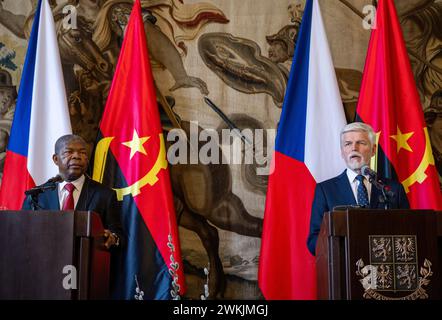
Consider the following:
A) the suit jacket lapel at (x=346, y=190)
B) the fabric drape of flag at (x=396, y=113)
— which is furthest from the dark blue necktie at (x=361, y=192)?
the fabric drape of flag at (x=396, y=113)

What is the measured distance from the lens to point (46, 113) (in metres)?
5.15

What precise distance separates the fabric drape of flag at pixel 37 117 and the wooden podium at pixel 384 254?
279 centimetres

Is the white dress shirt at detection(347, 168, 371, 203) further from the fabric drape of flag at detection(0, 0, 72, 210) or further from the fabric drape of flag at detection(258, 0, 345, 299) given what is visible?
the fabric drape of flag at detection(0, 0, 72, 210)

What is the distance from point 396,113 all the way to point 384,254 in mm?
2379

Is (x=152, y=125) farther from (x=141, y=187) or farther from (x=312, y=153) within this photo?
(x=312, y=153)

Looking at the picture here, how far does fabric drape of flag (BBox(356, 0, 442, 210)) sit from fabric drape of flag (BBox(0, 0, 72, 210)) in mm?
2535

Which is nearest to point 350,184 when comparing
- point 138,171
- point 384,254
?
point 384,254

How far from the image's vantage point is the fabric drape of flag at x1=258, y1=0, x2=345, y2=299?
4.87 m

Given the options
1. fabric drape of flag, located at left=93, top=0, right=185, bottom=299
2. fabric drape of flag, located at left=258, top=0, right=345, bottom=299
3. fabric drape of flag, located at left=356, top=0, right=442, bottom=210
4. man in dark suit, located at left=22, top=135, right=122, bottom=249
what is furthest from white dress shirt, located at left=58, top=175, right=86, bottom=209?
fabric drape of flag, located at left=356, top=0, right=442, bottom=210
